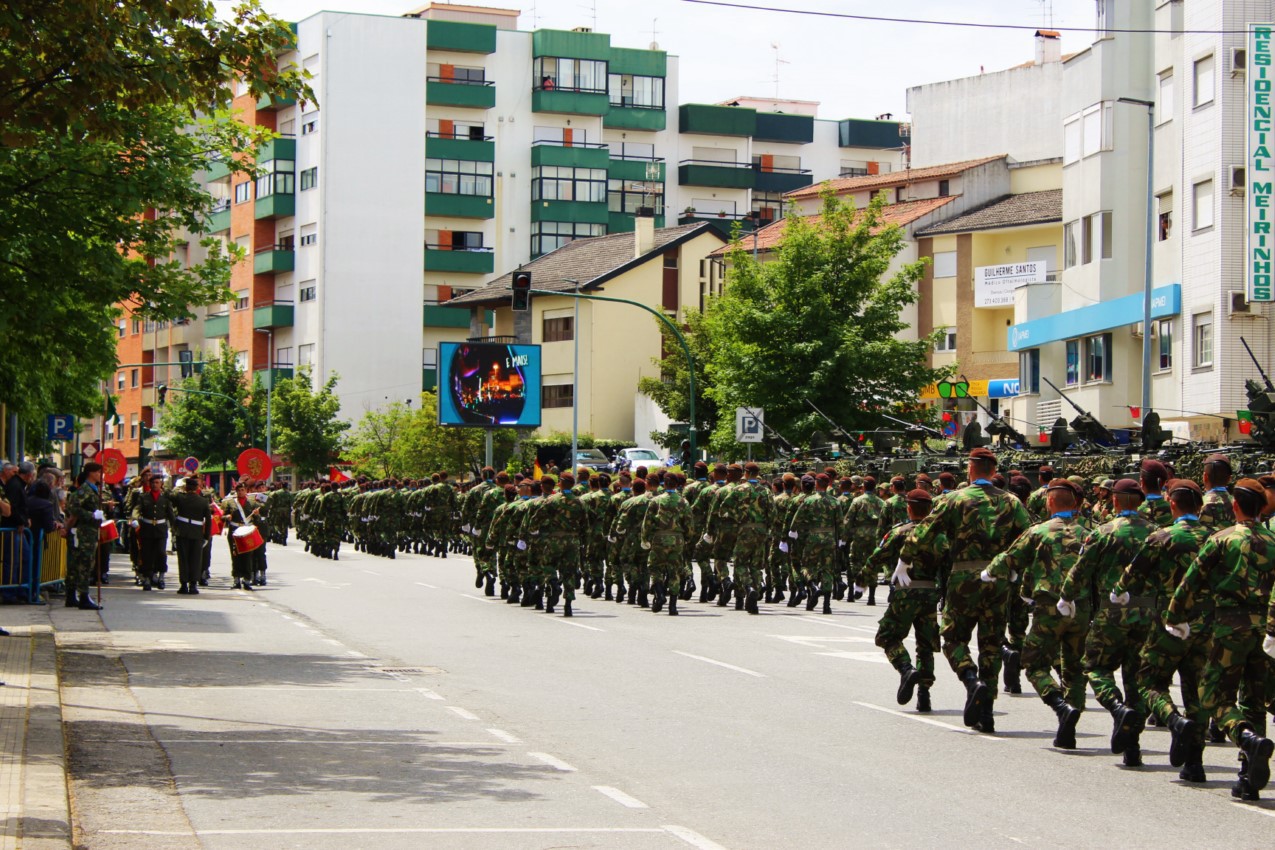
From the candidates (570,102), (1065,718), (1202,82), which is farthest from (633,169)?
(1065,718)

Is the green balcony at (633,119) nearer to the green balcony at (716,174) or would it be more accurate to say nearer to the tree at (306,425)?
the green balcony at (716,174)

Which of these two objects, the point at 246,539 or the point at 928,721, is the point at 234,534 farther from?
the point at 928,721

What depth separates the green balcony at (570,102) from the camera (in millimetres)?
90625

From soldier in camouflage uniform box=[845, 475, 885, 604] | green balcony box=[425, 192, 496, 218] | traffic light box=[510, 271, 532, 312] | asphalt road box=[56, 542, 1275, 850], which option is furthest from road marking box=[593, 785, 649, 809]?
green balcony box=[425, 192, 496, 218]

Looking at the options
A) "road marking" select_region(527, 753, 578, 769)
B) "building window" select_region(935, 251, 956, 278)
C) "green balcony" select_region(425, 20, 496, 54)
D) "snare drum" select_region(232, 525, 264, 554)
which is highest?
"green balcony" select_region(425, 20, 496, 54)

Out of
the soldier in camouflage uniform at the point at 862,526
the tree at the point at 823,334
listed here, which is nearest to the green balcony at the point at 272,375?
the tree at the point at 823,334

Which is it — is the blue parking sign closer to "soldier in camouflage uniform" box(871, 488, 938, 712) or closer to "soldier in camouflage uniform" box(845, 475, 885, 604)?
"soldier in camouflage uniform" box(845, 475, 885, 604)

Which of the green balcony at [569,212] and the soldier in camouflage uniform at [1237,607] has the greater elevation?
the green balcony at [569,212]

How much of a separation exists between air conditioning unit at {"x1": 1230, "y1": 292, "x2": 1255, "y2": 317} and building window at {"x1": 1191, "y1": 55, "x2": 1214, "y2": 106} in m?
4.41

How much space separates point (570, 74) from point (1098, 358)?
51.5m

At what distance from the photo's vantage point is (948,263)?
67.2 metres

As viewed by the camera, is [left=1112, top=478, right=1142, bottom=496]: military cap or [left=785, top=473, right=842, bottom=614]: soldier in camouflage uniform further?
[left=785, top=473, right=842, bottom=614]: soldier in camouflage uniform

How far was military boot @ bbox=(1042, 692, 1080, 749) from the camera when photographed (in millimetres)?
11492

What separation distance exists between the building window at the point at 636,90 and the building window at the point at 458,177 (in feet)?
29.3
